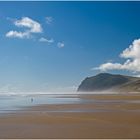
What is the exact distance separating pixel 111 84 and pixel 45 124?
5486 inches

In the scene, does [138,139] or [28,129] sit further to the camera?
[28,129]

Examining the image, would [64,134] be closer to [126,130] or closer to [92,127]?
[92,127]

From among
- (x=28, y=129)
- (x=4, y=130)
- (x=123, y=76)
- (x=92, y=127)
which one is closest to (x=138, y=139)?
(x=92, y=127)

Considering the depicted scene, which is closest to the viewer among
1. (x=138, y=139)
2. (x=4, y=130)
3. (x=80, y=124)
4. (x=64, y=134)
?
(x=138, y=139)

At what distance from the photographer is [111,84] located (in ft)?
493

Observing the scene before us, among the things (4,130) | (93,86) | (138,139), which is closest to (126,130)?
(138,139)

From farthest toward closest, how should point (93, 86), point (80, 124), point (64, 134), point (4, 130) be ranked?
point (93, 86), point (80, 124), point (4, 130), point (64, 134)

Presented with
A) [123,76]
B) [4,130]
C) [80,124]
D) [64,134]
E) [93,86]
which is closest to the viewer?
[64,134]

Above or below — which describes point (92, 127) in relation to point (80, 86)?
below

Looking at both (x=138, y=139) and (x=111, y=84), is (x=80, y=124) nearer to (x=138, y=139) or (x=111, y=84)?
(x=138, y=139)

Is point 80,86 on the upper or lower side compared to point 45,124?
upper

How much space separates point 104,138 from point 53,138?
1.98 m

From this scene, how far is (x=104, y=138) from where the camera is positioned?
10.1 m

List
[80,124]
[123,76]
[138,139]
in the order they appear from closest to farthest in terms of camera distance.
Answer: [138,139]
[80,124]
[123,76]
